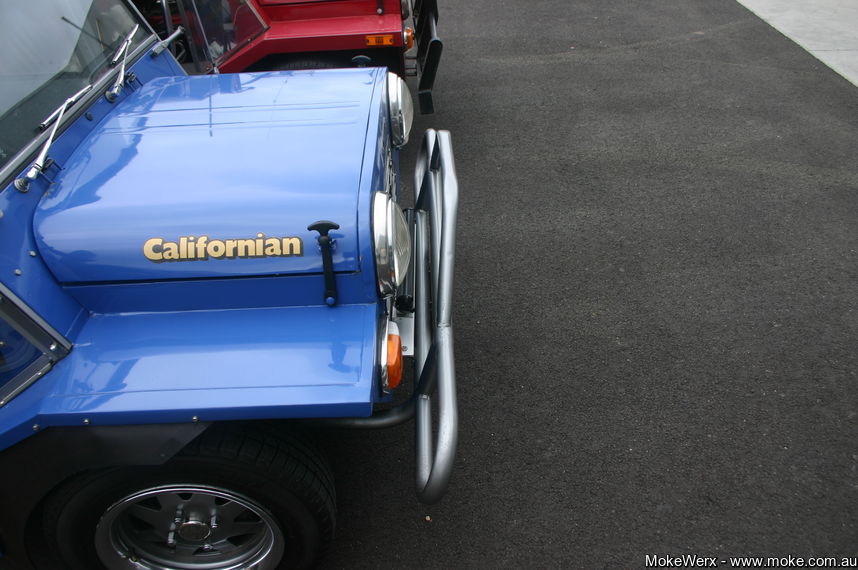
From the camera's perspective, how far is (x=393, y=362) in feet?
5.82

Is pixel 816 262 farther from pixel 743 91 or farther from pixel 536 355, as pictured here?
pixel 743 91

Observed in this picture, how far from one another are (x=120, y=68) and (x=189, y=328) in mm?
1407

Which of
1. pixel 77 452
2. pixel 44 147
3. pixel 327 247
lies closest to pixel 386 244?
pixel 327 247

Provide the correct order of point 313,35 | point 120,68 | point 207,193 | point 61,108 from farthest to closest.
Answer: point 313,35
point 120,68
point 61,108
point 207,193

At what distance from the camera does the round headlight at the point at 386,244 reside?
181 cm

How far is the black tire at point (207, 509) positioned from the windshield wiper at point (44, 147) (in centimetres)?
90

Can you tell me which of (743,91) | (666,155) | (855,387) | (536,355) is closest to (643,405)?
(536,355)

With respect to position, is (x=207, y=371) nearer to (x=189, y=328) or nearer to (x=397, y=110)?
(x=189, y=328)

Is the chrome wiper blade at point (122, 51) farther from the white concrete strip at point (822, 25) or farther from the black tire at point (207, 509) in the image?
the white concrete strip at point (822, 25)

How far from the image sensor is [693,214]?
4.05m

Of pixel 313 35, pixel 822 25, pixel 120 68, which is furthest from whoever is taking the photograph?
pixel 822 25

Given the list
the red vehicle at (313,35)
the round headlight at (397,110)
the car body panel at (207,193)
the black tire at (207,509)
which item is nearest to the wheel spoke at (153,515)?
the black tire at (207,509)

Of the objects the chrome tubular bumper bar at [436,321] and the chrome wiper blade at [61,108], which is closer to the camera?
the chrome tubular bumper bar at [436,321]

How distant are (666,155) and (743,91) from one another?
161 centimetres
